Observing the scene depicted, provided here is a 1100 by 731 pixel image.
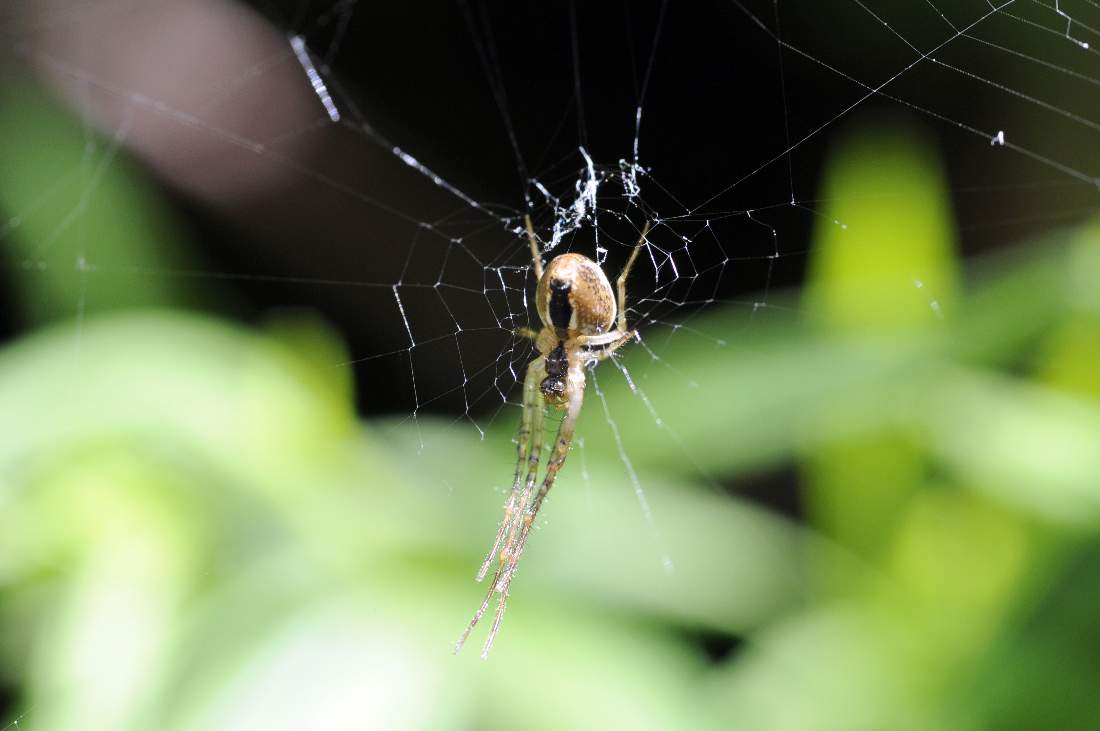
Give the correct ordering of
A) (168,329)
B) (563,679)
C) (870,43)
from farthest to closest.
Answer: (870,43) < (168,329) < (563,679)

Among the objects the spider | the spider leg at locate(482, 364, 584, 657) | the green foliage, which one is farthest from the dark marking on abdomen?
the green foliage

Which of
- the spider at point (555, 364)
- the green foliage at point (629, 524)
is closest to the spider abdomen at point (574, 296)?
the spider at point (555, 364)

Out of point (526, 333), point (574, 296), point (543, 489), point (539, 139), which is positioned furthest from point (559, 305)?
point (539, 139)

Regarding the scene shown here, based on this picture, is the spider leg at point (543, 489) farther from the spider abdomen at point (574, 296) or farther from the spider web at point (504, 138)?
the spider web at point (504, 138)

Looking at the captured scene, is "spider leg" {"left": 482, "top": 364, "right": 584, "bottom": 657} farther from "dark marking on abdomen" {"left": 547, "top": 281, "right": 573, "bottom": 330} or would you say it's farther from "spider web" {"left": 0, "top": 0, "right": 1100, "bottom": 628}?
"spider web" {"left": 0, "top": 0, "right": 1100, "bottom": 628}

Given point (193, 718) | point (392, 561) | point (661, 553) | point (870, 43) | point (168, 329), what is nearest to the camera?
point (193, 718)

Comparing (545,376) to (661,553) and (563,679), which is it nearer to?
(661,553)

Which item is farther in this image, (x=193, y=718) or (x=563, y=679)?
(x=563, y=679)

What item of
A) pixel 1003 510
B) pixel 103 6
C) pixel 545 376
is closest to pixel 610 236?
pixel 545 376
